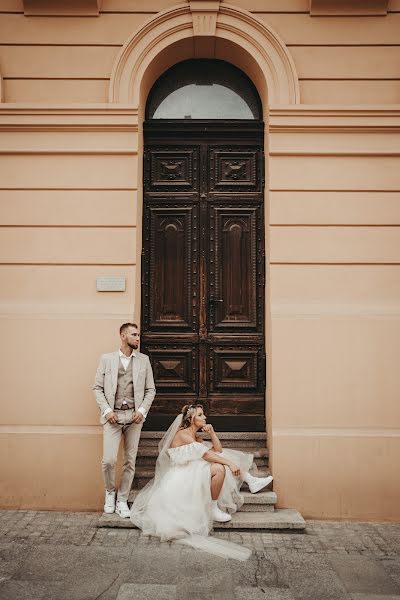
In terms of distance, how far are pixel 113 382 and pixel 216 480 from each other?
1.47 meters

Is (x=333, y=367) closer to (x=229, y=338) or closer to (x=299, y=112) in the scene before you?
(x=229, y=338)

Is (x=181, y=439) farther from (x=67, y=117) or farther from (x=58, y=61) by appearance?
(x=58, y=61)

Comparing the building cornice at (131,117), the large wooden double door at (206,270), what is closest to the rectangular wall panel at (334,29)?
the building cornice at (131,117)

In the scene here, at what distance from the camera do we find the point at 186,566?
4145 millimetres

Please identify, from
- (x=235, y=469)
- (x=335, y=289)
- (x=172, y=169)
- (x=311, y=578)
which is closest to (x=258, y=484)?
(x=235, y=469)

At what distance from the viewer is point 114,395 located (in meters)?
5.27

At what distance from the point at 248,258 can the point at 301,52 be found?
265 centimetres

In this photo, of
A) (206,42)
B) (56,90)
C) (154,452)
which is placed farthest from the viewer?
(206,42)

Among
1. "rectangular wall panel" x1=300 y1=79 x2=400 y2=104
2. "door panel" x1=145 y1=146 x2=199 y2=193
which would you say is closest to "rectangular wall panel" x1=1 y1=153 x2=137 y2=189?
"door panel" x1=145 y1=146 x2=199 y2=193

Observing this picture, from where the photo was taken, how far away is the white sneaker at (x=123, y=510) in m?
5.09

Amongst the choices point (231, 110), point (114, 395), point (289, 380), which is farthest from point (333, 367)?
point (231, 110)

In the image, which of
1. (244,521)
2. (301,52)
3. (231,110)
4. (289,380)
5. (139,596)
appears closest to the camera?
(139,596)

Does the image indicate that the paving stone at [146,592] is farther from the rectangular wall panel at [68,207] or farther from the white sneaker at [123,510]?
the rectangular wall panel at [68,207]

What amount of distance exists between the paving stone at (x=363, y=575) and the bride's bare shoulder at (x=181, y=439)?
5.72 feet
